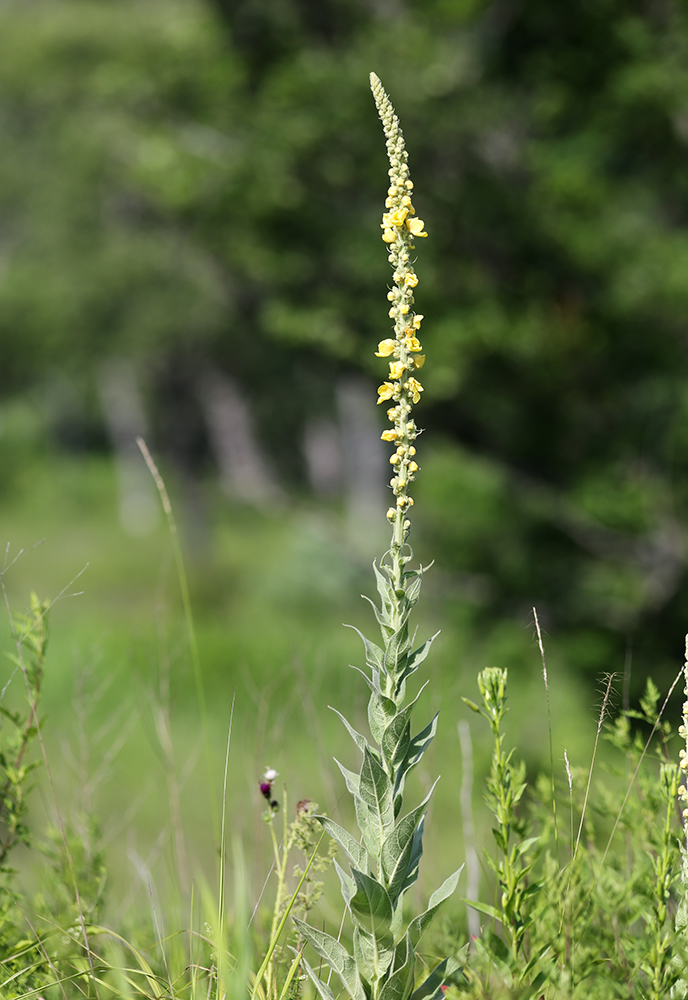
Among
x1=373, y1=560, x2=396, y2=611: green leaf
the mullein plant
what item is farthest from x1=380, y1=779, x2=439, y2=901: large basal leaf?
x1=373, y1=560, x2=396, y2=611: green leaf

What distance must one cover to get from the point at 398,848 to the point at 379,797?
0.08 metres

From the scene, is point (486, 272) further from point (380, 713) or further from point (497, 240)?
point (380, 713)

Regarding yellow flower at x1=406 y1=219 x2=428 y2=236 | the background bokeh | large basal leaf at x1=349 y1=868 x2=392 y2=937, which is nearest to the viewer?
large basal leaf at x1=349 y1=868 x2=392 y2=937

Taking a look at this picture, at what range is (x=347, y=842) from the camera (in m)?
1.33

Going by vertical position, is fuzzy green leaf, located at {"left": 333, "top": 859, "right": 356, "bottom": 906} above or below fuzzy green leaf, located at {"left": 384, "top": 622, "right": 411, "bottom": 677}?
below

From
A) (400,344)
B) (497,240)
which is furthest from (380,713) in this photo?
(497,240)

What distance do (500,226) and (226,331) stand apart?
10.2m

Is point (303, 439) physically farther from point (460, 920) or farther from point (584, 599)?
point (460, 920)

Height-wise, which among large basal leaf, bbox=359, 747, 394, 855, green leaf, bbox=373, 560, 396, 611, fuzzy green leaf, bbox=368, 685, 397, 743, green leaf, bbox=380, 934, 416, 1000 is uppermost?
green leaf, bbox=373, 560, 396, 611

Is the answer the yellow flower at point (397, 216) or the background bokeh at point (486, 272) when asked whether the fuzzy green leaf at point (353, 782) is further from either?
the background bokeh at point (486, 272)

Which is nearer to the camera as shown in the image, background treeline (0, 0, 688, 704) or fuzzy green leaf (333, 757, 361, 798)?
fuzzy green leaf (333, 757, 361, 798)

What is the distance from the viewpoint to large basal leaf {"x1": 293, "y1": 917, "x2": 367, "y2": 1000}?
1298 mm

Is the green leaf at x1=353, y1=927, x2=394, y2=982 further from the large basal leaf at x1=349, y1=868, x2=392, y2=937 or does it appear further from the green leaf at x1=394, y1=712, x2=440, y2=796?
the green leaf at x1=394, y1=712, x2=440, y2=796

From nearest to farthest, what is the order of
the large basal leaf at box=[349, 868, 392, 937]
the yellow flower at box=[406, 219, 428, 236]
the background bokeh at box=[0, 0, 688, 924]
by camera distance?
the large basal leaf at box=[349, 868, 392, 937] → the yellow flower at box=[406, 219, 428, 236] → the background bokeh at box=[0, 0, 688, 924]
